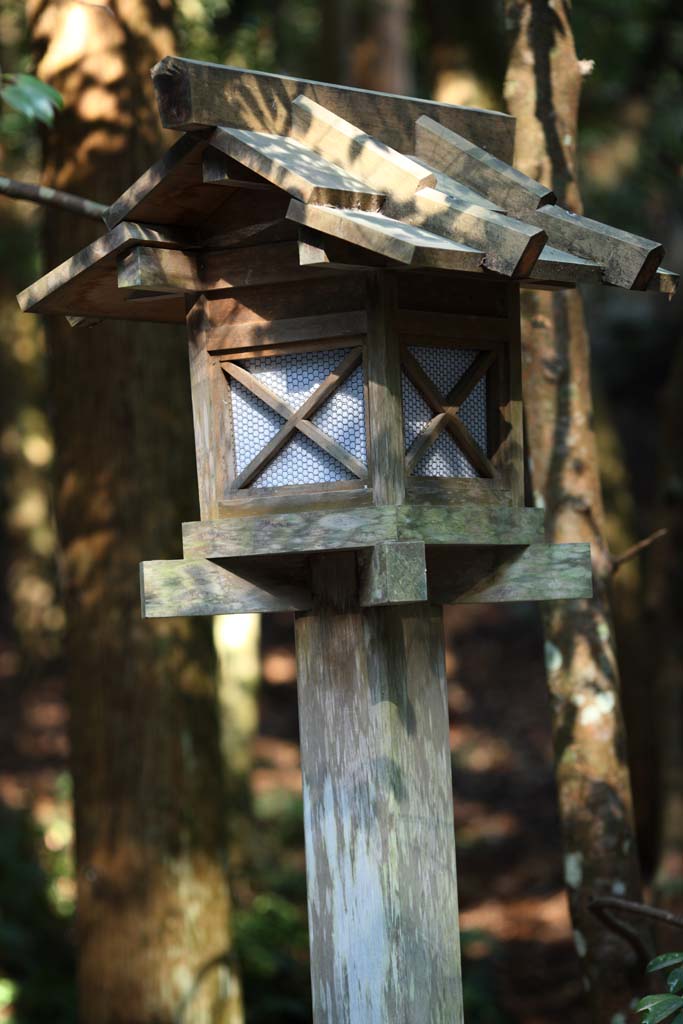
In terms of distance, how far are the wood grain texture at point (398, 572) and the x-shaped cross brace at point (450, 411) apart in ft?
0.71

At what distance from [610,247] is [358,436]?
79cm

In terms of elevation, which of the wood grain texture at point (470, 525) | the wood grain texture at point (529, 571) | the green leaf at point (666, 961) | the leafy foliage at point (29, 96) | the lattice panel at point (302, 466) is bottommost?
the green leaf at point (666, 961)

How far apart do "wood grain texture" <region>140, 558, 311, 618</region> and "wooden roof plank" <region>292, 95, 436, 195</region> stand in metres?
1.00

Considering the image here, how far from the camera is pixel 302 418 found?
3.08 m

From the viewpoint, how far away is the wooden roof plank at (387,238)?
2.73m

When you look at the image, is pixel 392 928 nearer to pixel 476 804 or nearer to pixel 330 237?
pixel 330 237

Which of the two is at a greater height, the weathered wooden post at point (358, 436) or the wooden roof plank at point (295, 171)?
the wooden roof plank at point (295, 171)

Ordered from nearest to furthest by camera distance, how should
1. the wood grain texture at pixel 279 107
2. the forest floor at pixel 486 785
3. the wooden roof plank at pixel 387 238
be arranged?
1. the wooden roof plank at pixel 387 238
2. the wood grain texture at pixel 279 107
3. the forest floor at pixel 486 785

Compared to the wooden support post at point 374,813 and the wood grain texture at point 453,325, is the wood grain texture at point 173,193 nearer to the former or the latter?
the wood grain texture at point 453,325

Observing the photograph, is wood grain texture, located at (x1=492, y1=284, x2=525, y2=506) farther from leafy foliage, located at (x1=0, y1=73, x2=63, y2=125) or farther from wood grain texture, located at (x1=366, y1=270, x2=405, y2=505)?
leafy foliage, located at (x1=0, y1=73, x2=63, y2=125)

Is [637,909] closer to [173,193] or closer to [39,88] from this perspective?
[173,193]

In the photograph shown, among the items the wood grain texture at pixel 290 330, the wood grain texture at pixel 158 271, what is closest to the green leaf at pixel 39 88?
the wood grain texture at pixel 158 271

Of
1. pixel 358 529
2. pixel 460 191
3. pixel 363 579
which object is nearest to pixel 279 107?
pixel 460 191

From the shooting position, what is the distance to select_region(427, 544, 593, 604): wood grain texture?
333 cm
